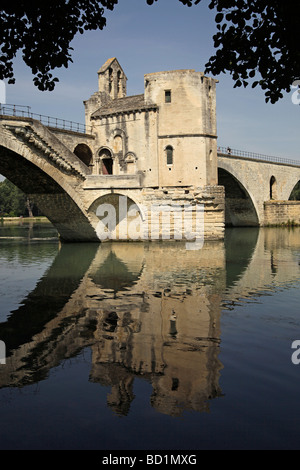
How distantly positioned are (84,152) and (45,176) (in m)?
7.54

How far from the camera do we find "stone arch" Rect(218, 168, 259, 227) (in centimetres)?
4069

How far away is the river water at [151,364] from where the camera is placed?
438cm

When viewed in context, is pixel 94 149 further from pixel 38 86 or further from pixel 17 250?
pixel 38 86

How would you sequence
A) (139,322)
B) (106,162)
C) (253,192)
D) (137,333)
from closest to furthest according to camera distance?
1. (137,333)
2. (139,322)
3. (106,162)
4. (253,192)

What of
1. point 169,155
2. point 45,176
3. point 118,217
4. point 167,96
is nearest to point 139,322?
point 45,176

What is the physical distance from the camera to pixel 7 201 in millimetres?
78875

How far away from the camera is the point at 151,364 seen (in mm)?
6133

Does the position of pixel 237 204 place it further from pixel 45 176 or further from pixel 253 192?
pixel 45 176

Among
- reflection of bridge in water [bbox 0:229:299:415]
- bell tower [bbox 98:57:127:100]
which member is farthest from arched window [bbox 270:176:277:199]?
reflection of bridge in water [bbox 0:229:299:415]

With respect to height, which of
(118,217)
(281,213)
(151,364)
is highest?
(281,213)

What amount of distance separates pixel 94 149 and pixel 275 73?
2424cm

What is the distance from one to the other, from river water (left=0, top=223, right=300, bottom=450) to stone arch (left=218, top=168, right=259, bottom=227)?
28.3 metres

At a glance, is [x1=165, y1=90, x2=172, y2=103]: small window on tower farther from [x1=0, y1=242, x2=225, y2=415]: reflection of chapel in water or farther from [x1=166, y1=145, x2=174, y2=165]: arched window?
[x1=0, y1=242, x2=225, y2=415]: reflection of chapel in water

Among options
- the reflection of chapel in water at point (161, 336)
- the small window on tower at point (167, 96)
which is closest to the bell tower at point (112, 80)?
the small window on tower at point (167, 96)
